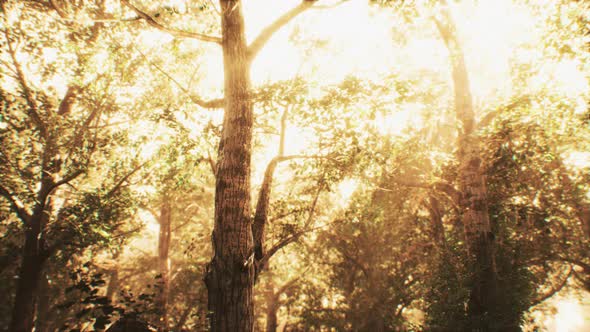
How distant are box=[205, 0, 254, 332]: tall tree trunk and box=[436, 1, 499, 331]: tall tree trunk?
7275 millimetres

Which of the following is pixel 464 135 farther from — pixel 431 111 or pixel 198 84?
pixel 198 84

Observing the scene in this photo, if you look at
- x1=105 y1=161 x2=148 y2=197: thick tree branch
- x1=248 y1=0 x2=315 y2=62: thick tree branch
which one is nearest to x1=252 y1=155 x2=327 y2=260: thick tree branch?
x1=248 y1=0 x2=315 y2=62: thick tree branch

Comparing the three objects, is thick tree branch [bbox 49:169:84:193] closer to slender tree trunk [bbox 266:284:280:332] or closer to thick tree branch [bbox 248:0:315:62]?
thick tree branch [bbox 248:0:315:62]

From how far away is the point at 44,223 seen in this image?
336 inches

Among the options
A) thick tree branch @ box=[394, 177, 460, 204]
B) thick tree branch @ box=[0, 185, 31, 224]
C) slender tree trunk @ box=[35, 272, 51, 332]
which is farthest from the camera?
slender tree trunk @ box=[35, 272, 51, 332]

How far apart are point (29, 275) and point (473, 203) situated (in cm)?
1392

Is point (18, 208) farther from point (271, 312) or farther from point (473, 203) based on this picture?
point (271, 312)

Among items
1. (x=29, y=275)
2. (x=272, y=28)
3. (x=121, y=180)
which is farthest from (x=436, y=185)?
(x=29, y=275)

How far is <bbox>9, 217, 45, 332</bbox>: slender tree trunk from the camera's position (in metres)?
7.95

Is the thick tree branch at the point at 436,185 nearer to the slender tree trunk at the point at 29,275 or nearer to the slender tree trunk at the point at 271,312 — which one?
the slender tree trunk at the point at 29,275

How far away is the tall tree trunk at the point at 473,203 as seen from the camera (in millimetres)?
8000

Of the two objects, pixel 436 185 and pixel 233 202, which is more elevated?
pixel 436 185

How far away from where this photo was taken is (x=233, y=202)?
4.17m

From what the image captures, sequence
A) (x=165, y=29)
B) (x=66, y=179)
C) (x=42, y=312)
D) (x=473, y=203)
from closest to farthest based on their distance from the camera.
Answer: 1. (x=165, y=29)
2. (x=66, y=179)
3. (x=473, y=203)
4. (x=42, y=312)
